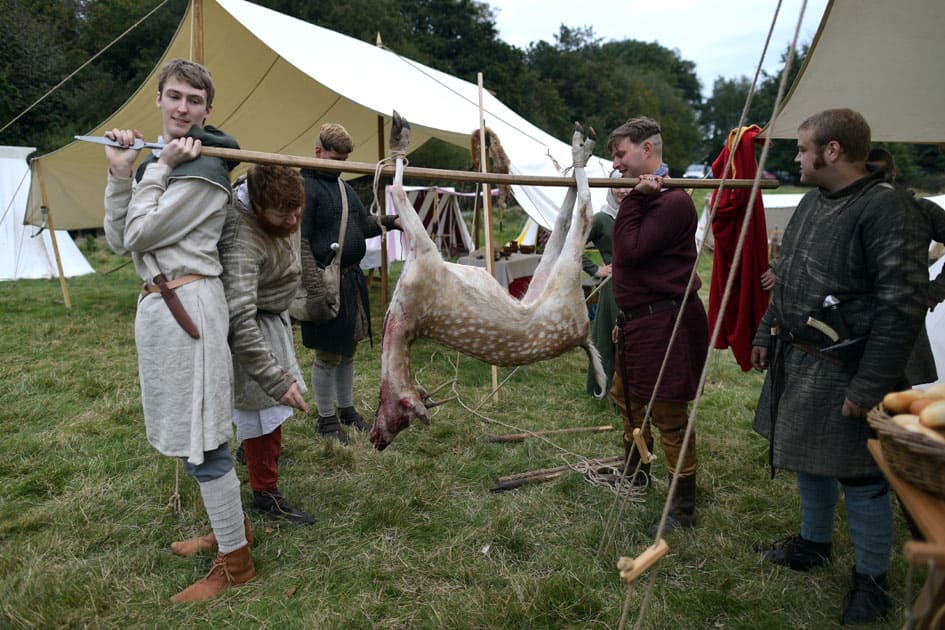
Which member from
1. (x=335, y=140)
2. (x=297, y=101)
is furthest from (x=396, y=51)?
(x=335, y=140)

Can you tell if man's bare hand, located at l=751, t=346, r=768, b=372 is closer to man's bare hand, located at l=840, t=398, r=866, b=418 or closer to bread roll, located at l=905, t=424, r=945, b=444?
man's bare hand, located at l=840, t=398, r=866, b=418

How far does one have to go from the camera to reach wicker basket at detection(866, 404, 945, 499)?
3.67ft

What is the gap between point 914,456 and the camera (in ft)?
3.83

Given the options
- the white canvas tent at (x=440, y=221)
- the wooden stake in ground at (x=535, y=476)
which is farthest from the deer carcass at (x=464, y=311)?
the white canvas tent at (x=440, y=221)

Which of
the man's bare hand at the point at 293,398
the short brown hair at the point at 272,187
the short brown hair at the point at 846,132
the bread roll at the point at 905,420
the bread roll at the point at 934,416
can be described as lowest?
the man's bare hand at the point at 293,398

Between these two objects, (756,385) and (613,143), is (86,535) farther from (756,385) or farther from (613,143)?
(756,385)

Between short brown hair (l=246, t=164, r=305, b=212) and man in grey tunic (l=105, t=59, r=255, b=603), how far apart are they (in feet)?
0.43

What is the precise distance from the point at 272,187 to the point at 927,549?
2109 mm

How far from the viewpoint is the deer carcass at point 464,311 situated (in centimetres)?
206

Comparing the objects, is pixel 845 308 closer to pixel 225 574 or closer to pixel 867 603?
pixel 867 603

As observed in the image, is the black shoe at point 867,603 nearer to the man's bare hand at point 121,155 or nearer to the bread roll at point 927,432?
the bread roll at point 927,432

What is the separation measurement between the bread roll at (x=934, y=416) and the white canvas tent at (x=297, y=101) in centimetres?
453

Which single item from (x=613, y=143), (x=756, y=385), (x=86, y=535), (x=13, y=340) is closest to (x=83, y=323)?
(x=13, y=340)

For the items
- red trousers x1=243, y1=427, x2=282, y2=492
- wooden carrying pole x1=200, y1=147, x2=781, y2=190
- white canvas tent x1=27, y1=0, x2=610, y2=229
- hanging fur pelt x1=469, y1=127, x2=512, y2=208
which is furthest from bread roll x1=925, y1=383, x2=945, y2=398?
white canvas tent x1=27, y1=0, x2=610, y2=229
